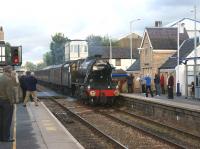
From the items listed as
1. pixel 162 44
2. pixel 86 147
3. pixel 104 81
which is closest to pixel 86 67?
pixel 104 81

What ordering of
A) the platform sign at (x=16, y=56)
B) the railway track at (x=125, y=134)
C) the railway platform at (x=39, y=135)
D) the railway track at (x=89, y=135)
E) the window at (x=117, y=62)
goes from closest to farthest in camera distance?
the railway platform at (x=39, y=135) → the railway track at (x=89, y=135) → the railway track at (x=125, y=134) → the platform sign at (x=16, y=56) → the window at (x=117, y=62)

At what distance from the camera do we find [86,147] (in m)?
14.5

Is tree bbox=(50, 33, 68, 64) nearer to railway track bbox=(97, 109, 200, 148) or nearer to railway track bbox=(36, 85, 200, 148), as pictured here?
railway track bbox=(36, 85, 200, 148)

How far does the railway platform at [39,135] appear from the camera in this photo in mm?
12164

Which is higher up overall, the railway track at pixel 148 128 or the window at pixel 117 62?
the window at pixel 117 62

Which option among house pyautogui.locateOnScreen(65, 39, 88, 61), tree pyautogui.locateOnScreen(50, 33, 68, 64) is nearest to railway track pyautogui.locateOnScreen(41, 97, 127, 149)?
house pyautogui.locateOnScreen(65, 39, 88, 61)

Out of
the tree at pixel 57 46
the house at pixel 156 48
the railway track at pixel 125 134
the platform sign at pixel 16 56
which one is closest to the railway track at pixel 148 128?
the railway track at pixel 125 134

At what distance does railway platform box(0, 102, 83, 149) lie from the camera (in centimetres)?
1216

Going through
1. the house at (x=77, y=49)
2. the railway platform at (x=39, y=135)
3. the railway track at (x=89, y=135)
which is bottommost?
the railway track at (x=89, y=135)

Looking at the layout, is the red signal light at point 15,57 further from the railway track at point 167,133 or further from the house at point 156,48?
the house at point 156,48

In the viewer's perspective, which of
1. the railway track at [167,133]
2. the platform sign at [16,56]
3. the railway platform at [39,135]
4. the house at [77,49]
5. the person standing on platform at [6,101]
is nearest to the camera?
the person standing on platform at [6,101]

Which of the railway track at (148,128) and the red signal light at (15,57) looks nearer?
the railway track at (148,128)

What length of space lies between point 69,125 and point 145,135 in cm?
486

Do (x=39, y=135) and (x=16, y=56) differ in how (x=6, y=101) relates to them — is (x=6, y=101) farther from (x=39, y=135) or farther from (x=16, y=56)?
(x=16, y=56)
